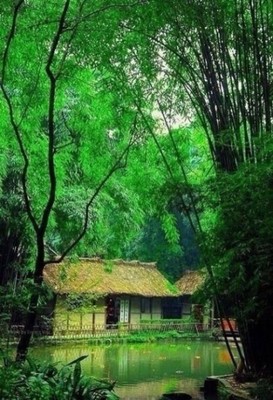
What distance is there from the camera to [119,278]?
841 inches

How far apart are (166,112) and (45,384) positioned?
4.32 m

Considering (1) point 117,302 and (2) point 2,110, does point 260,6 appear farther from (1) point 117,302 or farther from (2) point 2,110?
(1) point 117,302

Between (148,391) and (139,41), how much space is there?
196 inches

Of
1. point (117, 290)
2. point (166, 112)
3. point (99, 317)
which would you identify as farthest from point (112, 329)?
point (166, 112)

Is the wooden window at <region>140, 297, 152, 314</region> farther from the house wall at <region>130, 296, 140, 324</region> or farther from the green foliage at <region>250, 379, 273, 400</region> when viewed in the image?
the green foliage at <region>250, 379, 273, 400</region>

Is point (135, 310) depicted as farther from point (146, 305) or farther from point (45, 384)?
point (45, 384)

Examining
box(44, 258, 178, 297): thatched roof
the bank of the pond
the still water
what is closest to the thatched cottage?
box(44, 258, 178, 297): thatched roof

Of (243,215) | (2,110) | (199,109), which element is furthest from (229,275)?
(2,110)

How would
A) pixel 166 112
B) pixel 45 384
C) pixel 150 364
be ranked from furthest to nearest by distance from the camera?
pixel 150 364 < pixel 166 112 < pixel 45 384

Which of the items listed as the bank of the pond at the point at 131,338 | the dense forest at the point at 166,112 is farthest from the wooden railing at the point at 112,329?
the dense forest at the point at 166,112

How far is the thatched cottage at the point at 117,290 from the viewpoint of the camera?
727 inches

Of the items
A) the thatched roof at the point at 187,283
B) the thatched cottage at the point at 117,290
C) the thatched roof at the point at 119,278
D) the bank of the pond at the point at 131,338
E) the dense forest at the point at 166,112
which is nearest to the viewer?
the dense forest at the point at 166,112

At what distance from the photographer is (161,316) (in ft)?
76.2

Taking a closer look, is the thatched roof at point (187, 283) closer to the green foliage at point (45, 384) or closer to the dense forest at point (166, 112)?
the dense forest at point (166, 112)
